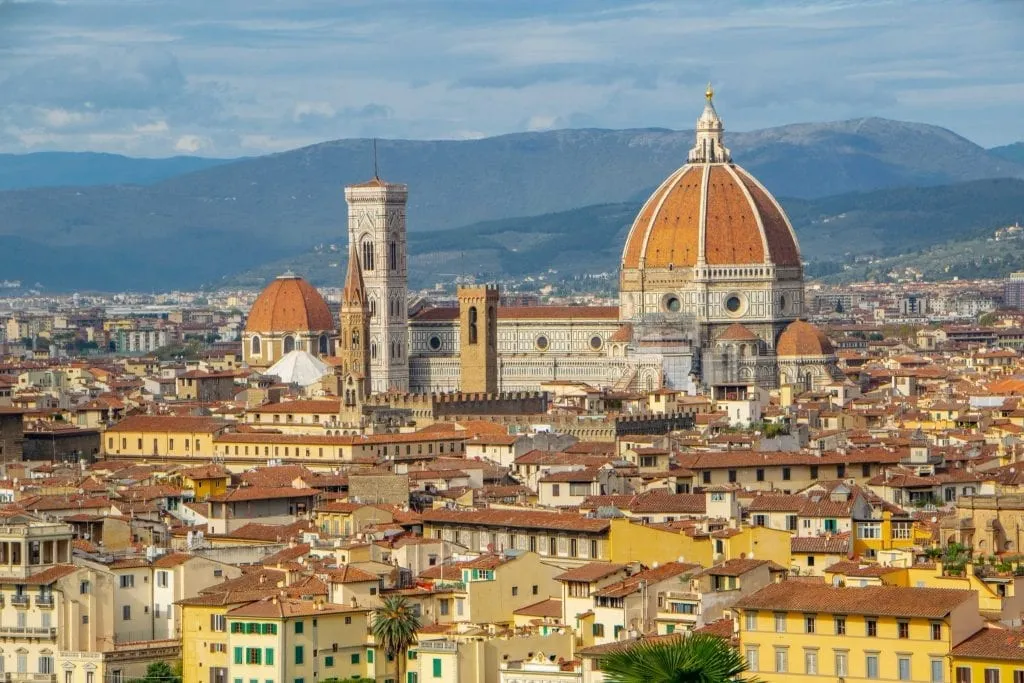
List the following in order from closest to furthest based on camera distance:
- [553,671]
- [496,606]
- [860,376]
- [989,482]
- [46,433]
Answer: [553,671]
[496,606]
[989,482]
[46,433]
[860,376]

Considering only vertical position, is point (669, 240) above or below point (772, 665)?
above

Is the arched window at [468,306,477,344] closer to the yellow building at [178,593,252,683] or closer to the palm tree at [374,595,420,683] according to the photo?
the yellow building at [178,593,252,683]

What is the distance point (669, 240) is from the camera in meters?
144

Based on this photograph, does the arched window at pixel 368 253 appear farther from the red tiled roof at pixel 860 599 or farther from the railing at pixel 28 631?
the red tiled roof at pixel 860 599

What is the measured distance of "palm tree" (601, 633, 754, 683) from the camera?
31.0 metres

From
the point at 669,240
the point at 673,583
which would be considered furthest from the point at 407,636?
the point at 669,240

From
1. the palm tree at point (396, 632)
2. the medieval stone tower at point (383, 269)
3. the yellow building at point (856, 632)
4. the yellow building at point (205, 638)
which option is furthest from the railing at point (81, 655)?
the medieval stone tower at point (383, 269)

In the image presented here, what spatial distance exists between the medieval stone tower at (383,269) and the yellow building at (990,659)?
4119 inches

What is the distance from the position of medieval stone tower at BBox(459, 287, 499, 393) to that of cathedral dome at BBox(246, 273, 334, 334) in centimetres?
2408

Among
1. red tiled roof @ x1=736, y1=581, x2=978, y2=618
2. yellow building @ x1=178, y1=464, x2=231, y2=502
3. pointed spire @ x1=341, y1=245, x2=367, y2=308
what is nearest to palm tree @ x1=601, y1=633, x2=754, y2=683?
red tiled roof @ x1=736, y1=581, x2=978, y2=618

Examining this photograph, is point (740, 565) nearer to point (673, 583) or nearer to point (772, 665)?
point (673, 583)

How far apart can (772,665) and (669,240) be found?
4275 inches

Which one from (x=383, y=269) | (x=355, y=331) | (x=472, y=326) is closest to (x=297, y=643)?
(x=355, y=331)

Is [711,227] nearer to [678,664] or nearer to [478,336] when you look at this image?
[478,336]
